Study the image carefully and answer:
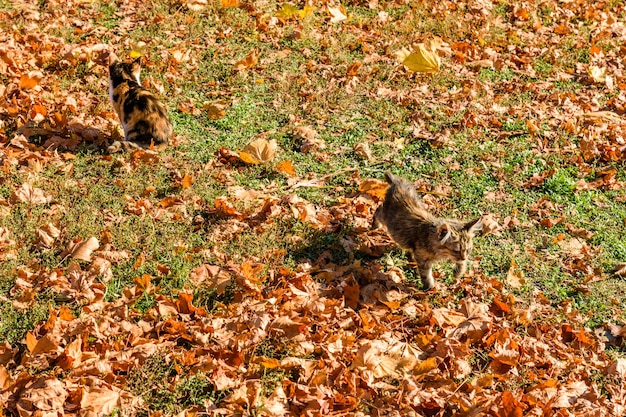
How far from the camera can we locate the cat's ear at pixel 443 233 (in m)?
5.80

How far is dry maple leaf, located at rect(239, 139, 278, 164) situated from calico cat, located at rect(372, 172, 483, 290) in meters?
1.76

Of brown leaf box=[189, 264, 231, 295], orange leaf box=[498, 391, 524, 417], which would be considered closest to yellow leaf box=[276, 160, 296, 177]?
brown leaf box=[189, 264, 231, 295]

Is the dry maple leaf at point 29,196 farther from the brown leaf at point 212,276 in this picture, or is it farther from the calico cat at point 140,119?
the brown leaf at point 212,276

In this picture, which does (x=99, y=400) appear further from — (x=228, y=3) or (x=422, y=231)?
(x=228, y=3)

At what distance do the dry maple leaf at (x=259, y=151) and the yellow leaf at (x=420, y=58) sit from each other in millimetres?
3345

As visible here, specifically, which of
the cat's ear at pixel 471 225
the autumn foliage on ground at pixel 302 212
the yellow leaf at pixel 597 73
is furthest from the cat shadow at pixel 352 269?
the yellow leaf at pixel 597 73

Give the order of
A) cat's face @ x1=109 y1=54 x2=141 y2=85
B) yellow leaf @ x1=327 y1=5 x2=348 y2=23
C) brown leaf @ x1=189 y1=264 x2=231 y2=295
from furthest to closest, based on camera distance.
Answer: yellow leaf @ x1=327 y1=5 x2=348 y2=23, cat's face @ x1=109 y1=54 x2=141 y2=85, brown leaf @ x1=189 y1=264 x2=231 y2=295

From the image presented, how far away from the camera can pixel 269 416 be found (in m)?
4.42

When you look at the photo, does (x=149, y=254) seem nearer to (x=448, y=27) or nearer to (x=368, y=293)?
(x=368, y=293)

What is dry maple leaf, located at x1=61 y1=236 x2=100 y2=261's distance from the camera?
5.74 metres

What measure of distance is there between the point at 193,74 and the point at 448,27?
4.76 m

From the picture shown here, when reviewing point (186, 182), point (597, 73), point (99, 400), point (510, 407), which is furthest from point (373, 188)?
point (597, 73)

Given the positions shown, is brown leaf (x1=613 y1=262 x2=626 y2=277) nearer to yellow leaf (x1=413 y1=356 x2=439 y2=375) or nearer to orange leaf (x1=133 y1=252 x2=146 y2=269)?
yellow leaf (x1=413 y1=356 x2=439 y2=375)

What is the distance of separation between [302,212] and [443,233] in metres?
1.68
